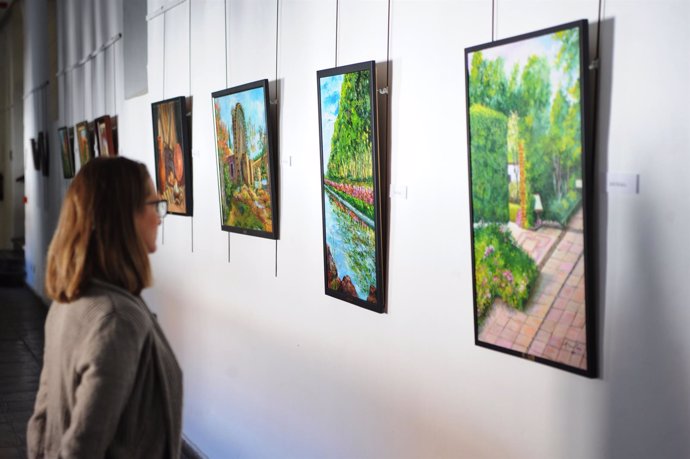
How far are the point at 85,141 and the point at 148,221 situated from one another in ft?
28.9

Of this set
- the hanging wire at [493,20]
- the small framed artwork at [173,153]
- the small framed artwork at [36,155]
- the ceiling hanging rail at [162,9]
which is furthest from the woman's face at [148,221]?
the small framed artwork at [36,155]

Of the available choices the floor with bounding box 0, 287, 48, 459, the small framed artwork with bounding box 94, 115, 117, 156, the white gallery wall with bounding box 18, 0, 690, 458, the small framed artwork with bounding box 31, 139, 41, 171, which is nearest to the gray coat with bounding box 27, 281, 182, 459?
the white gallery wall with bounding box 18, 0, 690, 458

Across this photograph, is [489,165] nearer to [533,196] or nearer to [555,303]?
[533,196]

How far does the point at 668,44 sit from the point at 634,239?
0.66 m

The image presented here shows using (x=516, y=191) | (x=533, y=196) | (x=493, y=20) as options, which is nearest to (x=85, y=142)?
(x=493, y=20)

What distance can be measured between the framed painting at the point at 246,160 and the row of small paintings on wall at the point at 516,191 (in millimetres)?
985

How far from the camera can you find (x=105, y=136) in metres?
9.71

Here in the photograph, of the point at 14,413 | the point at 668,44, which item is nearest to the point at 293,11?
the point at 668,44

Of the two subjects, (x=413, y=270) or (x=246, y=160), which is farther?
(x=246, y=160)

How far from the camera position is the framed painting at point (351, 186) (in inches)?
164

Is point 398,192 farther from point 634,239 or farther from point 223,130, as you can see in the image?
point 223,130

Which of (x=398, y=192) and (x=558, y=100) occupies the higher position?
(x=558, y=100)

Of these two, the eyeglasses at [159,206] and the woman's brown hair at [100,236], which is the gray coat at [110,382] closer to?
the woman's brown hair at [100,236]

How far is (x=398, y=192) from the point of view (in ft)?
13.4
